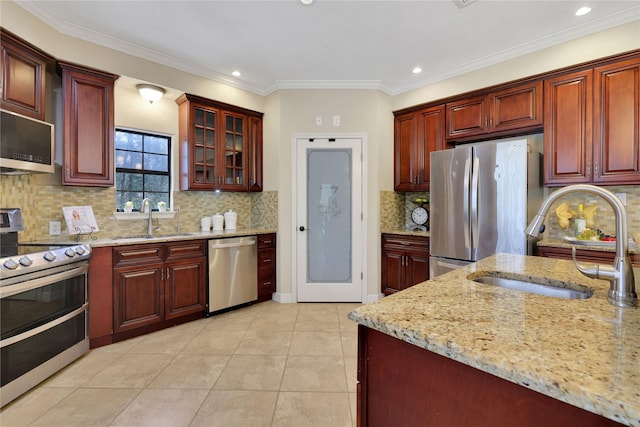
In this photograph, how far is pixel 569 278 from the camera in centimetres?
125

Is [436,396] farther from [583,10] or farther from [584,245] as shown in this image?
[583,10]

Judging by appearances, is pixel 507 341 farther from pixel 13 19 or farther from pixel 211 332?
pixel 13 19

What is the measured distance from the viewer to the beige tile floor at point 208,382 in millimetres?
1742

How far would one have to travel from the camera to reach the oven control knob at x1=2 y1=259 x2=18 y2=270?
178 cm

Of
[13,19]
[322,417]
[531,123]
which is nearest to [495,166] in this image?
[531,123]

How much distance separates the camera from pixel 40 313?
6.68 feet

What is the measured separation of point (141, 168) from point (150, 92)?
86cm

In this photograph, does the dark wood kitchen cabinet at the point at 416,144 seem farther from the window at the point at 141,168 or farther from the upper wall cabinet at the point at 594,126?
the window at the point at 141,168

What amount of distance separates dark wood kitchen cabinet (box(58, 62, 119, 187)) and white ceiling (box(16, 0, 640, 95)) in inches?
15.0

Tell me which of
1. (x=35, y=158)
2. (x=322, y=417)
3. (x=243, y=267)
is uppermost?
(x=35, y=158)

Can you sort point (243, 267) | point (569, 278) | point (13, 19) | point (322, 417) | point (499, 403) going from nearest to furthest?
point (499, 403)
point (569, 278)
point (322, 417)
point (13, 19)
point (243, 267)

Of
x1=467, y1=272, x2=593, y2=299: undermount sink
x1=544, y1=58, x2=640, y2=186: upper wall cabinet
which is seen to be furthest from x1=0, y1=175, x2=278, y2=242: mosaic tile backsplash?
x1=544, y1=58, x2=640, y2=186: upper wall cabinet

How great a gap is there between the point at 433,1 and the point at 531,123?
5.18 feet

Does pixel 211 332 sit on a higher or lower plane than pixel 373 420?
lower
